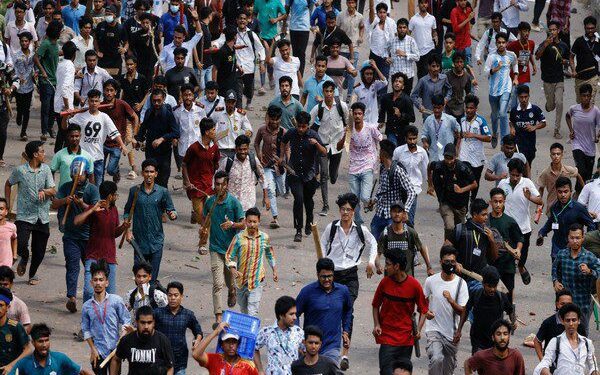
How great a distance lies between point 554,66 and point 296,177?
21.4 ft

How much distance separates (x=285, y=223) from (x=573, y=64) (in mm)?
6142

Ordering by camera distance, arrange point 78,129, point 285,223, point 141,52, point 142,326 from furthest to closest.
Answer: point 141,52, point 285,223, point 78,129, point 142,326

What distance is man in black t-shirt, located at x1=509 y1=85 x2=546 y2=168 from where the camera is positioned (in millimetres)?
22250

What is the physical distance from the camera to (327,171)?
21297mm

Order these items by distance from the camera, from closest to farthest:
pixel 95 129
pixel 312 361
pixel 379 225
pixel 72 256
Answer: pixel 312 361 → pixel 72 256 → pixel 379 225 → pixel 95 129

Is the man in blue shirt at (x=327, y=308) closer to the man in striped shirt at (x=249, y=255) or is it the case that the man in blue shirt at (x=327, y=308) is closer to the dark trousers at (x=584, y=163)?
the man in striped shirt at (x=249, y=255)

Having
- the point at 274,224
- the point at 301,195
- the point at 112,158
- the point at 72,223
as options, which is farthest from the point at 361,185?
the point at 72,223

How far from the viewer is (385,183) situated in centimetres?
1898

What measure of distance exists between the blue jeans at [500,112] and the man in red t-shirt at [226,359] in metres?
10.9

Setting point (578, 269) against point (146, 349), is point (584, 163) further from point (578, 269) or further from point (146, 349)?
point (146, 349)

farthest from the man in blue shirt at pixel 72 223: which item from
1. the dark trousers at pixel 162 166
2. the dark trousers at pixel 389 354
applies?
the dark trousers at pixel 389 354

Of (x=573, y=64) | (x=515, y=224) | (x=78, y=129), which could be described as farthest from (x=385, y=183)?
(x=573, y=64)

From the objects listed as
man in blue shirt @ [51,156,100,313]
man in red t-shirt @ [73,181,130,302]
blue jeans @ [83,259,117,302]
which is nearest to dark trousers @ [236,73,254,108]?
man in blue shirt @ [51,156,100,313]

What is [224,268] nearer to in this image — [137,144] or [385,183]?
[385,183]
